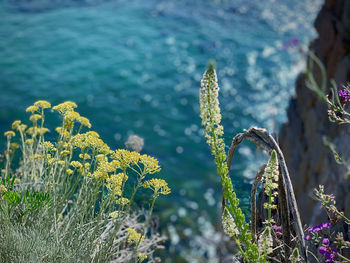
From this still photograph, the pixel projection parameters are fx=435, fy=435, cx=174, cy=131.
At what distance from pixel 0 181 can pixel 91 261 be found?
48 cm

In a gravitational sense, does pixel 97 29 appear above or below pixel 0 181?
below

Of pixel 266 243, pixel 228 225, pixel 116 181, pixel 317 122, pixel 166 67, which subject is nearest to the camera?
pixel 266 243

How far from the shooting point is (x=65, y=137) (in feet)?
5.84

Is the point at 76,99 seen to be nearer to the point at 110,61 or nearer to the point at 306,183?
the point at 110,61

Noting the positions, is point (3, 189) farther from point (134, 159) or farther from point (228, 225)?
point (228, 225)

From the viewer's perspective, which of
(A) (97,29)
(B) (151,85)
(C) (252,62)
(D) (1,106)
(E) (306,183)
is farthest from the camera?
(A) (97,29)

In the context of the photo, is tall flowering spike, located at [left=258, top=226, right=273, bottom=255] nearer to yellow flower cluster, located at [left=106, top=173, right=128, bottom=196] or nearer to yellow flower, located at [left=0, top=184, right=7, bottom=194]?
yellow flower cluster, located at [left=106, top=173, right=128, bottom=196]

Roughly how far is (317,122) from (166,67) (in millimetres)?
4756

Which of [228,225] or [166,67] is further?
[166,67]

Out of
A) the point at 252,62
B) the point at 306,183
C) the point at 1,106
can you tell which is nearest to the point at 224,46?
the point at 252,62

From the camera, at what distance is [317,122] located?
4.86m

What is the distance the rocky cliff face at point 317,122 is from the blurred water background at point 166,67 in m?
0.96

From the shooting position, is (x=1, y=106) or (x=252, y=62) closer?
(x=1, y=106)

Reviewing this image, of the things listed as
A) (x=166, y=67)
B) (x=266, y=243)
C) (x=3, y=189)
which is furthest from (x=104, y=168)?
(x=166, y=67)
